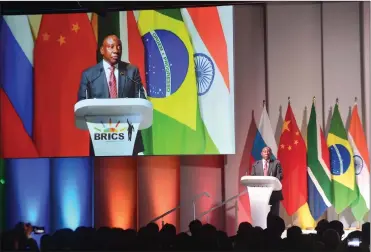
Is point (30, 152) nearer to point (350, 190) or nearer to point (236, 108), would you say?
point (236, 108)

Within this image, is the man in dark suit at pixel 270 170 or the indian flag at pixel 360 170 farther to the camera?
the indian flag at pixel 360 170

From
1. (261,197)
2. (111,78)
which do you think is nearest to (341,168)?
(261,197)

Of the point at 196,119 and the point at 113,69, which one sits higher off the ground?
the point at 113,69

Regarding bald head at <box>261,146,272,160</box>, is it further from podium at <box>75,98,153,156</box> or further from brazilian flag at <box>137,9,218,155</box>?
podium at <box>75,98,153,156</box>

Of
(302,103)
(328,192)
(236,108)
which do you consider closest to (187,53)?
(236,108)

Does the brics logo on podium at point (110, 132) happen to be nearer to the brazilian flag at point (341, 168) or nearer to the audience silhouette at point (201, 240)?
the audience silhouette at point (201, 240)

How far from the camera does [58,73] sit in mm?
7008

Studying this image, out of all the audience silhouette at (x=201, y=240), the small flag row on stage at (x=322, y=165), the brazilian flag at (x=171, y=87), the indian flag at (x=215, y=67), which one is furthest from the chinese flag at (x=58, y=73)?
the small flag row on stage at (x=322, y=165)

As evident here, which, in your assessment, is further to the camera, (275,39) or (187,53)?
(275,39)

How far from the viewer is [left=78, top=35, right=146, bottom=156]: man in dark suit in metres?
6.94

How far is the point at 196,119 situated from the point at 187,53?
29.6 inches

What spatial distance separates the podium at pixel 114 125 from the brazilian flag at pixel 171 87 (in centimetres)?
14

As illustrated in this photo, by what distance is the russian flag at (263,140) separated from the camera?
745cm

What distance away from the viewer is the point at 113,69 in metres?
6.97
